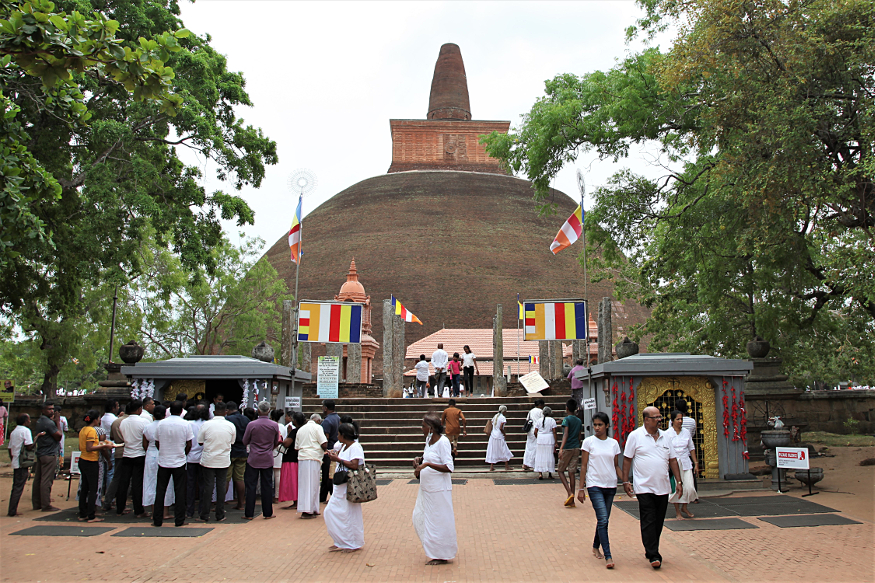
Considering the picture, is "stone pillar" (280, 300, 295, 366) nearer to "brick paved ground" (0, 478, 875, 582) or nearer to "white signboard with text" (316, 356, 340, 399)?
"white signboard with text" (316, 356, 340, 399)

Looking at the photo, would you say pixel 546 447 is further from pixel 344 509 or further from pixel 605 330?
pixel 344 509

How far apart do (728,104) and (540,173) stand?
22.3 feet

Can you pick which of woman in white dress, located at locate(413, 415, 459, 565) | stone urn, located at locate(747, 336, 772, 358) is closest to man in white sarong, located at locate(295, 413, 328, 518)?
woman in white dress, located at locate(413, 415, 459, 565)

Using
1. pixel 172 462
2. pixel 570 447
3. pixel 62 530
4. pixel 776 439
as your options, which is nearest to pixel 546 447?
pixel 570 447

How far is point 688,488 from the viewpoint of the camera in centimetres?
912

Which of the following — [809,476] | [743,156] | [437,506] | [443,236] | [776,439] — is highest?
[443,236]

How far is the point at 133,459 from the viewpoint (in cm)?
877

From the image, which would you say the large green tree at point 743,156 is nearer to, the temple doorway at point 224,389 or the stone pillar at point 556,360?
the stone pillar at point 556,360

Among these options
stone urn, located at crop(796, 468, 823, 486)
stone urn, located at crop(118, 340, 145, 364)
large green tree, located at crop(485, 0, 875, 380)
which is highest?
large green tree, located at crop(485, 0, 875, 380)

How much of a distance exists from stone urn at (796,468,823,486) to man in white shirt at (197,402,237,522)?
848 centimetres

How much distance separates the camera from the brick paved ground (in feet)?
20.3

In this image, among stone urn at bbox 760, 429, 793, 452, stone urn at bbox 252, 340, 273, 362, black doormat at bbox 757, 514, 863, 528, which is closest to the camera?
black doormat at bbox 757, 514, 863, 528

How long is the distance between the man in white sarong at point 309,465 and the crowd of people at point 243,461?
0.5 inches

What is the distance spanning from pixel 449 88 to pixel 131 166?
5089 centimetres
